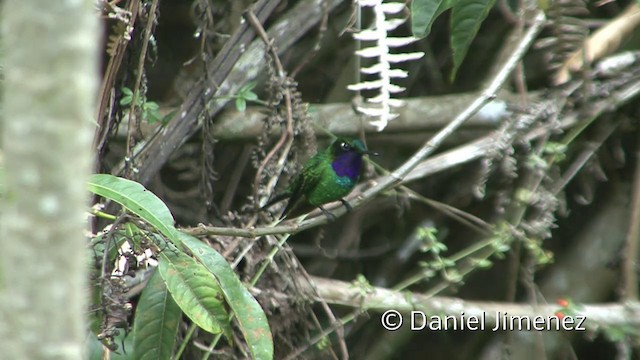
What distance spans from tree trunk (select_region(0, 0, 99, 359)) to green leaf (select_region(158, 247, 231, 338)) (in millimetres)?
1173

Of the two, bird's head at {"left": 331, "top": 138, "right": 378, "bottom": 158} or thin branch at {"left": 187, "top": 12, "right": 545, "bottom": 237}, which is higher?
thin branch at {"left": 187, "top": 12, "right": 545, "bottom": 237}

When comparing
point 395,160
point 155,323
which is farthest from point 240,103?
point 395,160

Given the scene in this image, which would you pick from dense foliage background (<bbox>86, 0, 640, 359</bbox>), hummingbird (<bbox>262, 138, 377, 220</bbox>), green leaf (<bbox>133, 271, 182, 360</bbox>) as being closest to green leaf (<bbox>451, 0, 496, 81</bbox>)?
dense foliage background (<bbox>86, 0, 640, 359</bbox>)

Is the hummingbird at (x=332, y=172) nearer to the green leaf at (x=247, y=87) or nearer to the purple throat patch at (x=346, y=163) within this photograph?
the purple throat patch at (x=346, y=163)

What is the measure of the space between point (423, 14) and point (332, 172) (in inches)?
34.5

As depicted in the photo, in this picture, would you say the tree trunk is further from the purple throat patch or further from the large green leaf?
the purple throat patch

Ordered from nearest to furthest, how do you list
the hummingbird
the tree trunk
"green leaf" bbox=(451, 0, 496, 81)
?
the tree trunk < "green leaf" bbox=(451, 0, 496, 81) < the hummingbird

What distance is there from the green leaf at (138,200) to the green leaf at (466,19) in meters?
1.04

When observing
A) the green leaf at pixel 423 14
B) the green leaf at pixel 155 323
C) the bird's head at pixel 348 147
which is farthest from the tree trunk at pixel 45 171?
the bird's head at pixel 348 147

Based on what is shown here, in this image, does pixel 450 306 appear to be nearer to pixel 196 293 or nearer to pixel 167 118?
pixel 167 118

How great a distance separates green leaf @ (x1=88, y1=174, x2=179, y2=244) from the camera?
1789 millimetres

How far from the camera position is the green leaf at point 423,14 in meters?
2.30

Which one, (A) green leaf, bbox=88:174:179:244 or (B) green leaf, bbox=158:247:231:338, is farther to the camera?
(B) green leaf, bbox=158:247:231:338

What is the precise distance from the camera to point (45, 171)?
2.35ft
